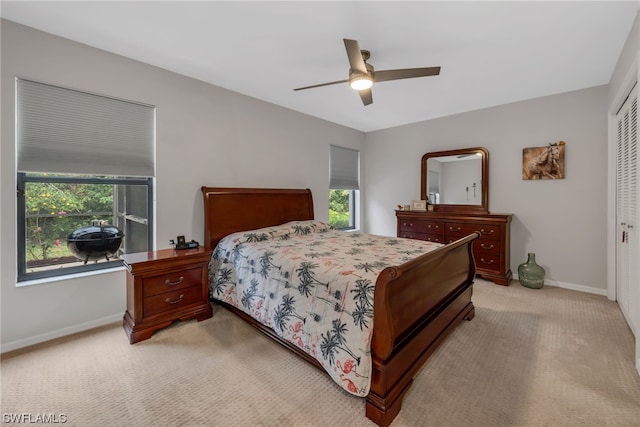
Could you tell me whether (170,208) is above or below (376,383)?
above

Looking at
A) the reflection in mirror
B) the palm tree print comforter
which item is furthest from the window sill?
the reflection in mirror

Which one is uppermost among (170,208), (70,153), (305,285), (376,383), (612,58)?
(612,58)

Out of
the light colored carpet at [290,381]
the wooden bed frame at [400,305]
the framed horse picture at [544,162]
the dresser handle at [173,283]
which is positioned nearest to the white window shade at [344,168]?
the wooden bed frame at [400,305]

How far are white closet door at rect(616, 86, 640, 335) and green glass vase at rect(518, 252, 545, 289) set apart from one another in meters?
0.70

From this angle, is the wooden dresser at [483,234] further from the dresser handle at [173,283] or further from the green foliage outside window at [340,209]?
the dresser handle at [173,283]

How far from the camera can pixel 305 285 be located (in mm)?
2016

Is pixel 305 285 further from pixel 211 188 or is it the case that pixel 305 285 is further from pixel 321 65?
pixel 321 65

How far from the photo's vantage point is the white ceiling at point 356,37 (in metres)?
2.02

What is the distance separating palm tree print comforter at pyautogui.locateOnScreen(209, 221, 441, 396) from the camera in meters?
1.62

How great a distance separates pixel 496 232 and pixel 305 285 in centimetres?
316

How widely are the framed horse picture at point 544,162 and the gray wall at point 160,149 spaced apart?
3098mm

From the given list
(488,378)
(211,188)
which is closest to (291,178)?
(211,188)

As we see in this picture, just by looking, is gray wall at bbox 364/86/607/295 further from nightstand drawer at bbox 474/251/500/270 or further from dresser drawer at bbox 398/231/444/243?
dresser drawer at bbox 398/231/444/243

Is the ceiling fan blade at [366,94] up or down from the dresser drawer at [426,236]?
up
